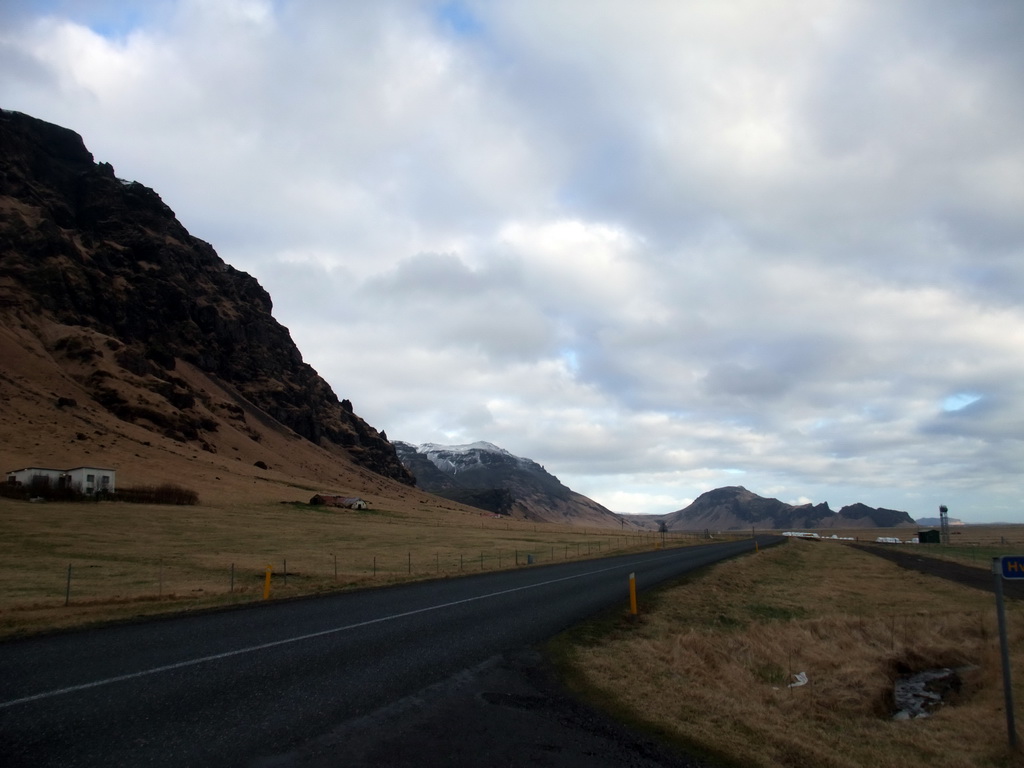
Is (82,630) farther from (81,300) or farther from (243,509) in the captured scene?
(81,300)

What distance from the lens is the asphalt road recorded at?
6.94 meters

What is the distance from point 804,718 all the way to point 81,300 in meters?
169

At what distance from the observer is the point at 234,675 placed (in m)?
9.78

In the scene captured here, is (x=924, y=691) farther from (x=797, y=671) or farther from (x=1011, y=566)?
(x=1011, y=566)

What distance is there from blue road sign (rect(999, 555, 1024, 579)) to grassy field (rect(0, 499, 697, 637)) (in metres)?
16.7

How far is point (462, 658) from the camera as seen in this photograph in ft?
37.6

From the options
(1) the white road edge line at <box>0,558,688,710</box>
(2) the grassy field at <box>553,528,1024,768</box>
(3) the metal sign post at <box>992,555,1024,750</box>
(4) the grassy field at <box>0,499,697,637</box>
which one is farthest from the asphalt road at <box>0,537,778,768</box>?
(3) the metal sign post at <box>992,555,1024,750</box>

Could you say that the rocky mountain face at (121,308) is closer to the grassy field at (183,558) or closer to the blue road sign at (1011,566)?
the grassy field at (183,558)

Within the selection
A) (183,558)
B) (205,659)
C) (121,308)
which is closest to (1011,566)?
(205,659)

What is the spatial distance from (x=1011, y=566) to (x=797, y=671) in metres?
7.35

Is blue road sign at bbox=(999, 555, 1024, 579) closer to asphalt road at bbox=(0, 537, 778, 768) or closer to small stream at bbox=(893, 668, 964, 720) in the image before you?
small stream at bbox=(893, 668, 964, 720)

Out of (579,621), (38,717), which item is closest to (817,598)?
(579,621)

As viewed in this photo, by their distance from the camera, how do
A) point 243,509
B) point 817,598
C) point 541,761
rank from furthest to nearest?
1. point 243,509
2. point 817,598
3. point 541,761

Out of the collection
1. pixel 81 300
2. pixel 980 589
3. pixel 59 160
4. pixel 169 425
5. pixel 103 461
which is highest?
pixel 59 160
